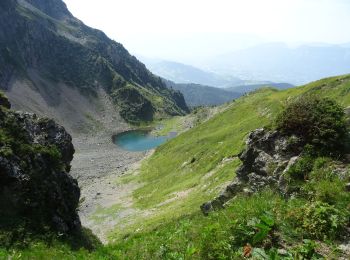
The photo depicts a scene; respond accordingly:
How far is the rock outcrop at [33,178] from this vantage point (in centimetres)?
2178

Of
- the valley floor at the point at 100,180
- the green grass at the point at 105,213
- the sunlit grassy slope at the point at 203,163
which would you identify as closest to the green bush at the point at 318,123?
the sunlit grassy slope at the point at 203,163

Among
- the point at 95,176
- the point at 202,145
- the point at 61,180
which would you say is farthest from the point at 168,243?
the point at 95,176

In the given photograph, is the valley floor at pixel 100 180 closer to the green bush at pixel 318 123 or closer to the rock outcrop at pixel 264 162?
the rock outcrop at pixel 264 162

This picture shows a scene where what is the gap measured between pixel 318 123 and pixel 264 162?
5106mm

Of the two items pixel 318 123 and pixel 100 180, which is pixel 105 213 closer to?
pixel 100 180

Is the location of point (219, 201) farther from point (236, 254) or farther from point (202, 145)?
point (202, 145)

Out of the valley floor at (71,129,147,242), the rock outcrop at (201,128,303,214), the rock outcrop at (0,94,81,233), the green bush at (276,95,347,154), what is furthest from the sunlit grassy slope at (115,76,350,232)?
the green bush at (276,95,347,154)

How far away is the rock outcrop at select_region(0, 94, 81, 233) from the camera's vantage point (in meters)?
21.8

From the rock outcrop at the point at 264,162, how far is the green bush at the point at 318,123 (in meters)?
0.80

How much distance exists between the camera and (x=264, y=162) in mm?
23812

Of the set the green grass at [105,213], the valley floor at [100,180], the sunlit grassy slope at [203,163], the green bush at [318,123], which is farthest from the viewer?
the green grass at [105,213]

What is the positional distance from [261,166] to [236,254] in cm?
1372

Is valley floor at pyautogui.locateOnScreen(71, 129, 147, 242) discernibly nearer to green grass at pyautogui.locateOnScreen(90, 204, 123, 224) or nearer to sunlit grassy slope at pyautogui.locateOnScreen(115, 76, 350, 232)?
green grass at pyautogui.locateOnScreen(90, 204, 123, 224)

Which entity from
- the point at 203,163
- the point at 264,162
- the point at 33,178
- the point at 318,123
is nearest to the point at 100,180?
the point at 203,163
